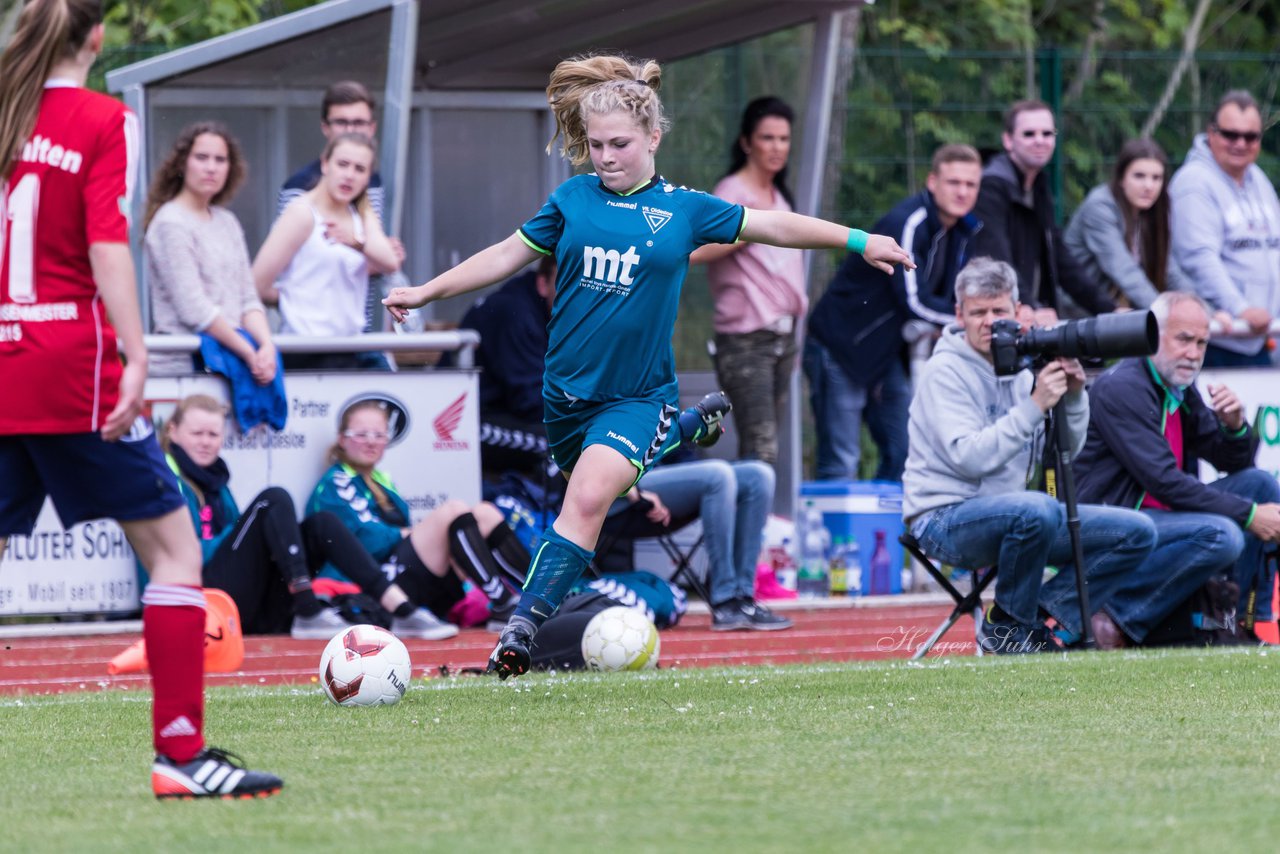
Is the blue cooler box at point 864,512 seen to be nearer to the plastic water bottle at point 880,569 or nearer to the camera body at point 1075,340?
the plastic water bottle at point 880,569

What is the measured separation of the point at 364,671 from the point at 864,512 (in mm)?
5691

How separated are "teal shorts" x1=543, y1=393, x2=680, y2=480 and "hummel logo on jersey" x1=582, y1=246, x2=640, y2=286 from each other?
417 millimetres

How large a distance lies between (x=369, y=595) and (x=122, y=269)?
5.16m

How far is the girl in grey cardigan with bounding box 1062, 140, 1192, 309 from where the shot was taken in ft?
38.2

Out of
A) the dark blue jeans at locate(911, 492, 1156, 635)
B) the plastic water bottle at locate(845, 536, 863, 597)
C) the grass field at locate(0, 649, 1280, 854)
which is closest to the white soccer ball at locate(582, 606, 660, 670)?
the grass field at locate(0, 649, 1280, 854)

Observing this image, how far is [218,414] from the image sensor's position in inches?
377

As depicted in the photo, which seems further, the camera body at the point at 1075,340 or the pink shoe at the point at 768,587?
the pink shoe at the point at 768,587

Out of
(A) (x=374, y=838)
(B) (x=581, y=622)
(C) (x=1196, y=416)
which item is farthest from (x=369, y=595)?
(A) (x=374, y=838)

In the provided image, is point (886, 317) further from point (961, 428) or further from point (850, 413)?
point (961, 428)

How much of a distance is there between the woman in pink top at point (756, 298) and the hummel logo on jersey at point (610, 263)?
4527 mm

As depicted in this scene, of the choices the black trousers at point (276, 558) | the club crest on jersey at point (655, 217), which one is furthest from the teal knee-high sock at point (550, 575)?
the black trousers at point (276, 558)

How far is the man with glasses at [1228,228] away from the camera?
11.7 m

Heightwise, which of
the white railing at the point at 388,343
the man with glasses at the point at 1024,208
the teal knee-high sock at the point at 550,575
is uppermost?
the man with glasses at the point at 1024,208

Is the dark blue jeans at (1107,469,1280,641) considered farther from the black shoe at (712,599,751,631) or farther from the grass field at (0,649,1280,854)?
the black shoe at (712,599,751,631)
